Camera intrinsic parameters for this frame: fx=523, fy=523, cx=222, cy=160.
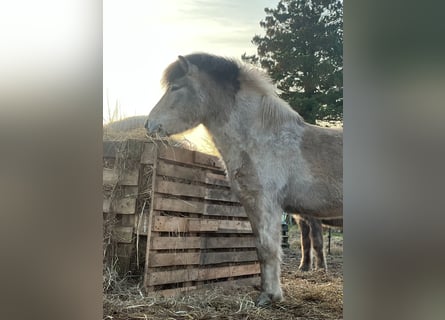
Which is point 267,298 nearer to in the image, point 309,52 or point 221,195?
point 221,195

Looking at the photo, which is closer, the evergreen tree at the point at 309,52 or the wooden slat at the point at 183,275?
the evergreen tree at the point at 309,52

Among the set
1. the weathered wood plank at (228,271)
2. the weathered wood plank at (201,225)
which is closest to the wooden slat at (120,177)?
the weathered wood plank at (201,225)

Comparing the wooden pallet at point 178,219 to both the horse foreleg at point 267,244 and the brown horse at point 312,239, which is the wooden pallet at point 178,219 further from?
the brown horse at point 312,239

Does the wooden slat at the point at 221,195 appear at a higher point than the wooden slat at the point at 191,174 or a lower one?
lower

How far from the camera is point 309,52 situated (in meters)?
2.36

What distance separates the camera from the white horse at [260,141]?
2.40 meters

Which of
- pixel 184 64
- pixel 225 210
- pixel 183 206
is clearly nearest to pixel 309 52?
pixel 184 64

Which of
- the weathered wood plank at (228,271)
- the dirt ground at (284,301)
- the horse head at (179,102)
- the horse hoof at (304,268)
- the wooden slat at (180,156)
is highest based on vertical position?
the horse head at (179,102)

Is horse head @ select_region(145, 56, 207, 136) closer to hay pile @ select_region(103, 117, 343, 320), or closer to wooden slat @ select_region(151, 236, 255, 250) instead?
hay pile @ select_region(103, 117, 343, 320)

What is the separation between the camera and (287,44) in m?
2.37

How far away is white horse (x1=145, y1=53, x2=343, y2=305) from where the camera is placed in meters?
2.40

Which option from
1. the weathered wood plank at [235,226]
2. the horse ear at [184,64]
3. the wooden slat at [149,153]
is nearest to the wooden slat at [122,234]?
the wooden slat at [149,153]

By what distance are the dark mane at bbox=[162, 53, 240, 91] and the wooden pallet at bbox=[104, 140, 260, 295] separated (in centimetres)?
35
